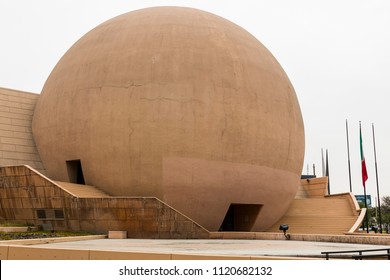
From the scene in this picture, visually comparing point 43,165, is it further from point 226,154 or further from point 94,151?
point 226,154

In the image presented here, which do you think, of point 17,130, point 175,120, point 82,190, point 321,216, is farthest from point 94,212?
point 321,216

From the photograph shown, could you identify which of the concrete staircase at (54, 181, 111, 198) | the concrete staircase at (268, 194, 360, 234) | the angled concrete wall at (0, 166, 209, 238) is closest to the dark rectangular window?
the angled concrete wall at (0, 166, 209, 238)

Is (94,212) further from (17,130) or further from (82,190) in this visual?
(17,130)

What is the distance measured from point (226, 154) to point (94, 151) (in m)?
6.33

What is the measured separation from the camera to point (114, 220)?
19594 mm

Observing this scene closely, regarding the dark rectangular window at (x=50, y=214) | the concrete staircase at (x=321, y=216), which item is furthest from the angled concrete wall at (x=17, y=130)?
the concrete staircase at (x=321, y=216)

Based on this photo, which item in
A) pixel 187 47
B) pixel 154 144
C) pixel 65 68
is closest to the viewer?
pixel 154 144

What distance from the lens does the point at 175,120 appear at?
22391 millimetres

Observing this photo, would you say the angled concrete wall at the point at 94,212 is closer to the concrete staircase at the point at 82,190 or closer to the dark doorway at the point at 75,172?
the concrete staircase at the point at 82,190

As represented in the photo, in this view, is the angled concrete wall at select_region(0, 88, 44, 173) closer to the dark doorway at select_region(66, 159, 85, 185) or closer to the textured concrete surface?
the dark doorway at select_region(66, 159, 85, 185)

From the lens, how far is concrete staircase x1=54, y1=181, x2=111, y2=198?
2106 centimetres

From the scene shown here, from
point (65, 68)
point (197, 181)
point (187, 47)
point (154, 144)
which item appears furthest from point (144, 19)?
point (197, 181)

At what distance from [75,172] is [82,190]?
2.71m

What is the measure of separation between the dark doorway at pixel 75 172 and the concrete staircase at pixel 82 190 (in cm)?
149
